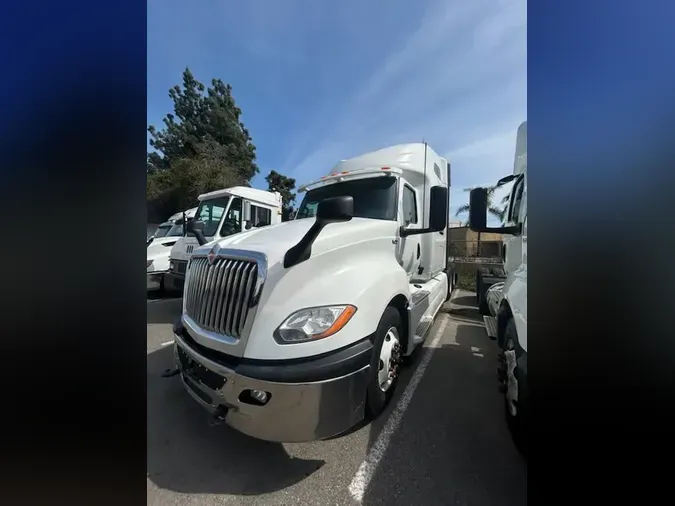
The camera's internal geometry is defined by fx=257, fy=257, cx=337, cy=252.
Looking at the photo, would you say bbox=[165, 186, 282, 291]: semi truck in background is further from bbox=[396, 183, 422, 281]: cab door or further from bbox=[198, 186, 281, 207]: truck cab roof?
bbox=[396, 183, 422, 281]: cab door

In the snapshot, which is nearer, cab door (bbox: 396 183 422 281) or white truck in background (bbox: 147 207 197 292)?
cab door (bbox: 396 183 422 281)

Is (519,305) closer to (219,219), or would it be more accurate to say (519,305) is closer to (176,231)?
(219,219)

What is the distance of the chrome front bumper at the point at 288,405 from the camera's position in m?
1.60

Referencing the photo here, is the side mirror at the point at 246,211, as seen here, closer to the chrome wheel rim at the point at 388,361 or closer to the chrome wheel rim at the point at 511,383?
the chrome wheel rim at the point at 388,361

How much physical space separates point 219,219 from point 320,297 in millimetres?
5677

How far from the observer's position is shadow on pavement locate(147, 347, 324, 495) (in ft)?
5.68

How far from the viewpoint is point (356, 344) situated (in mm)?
1849

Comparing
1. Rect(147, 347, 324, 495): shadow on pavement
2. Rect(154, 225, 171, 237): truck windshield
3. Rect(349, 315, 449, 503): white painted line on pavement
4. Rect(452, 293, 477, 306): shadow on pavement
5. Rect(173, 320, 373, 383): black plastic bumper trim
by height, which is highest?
A: Rect(154, 225, 171, 237): truck windshield

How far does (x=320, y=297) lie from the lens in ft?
6.19

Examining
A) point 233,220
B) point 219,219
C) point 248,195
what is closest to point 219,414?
point 233,220

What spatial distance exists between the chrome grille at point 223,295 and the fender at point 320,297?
161 mm

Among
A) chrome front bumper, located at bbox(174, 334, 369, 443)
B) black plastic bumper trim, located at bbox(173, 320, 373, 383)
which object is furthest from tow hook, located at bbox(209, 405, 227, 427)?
black plastic bumper trim, located at bbox(173, 320, 373, 383)

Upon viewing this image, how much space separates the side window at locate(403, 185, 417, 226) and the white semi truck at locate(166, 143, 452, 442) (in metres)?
0.97
